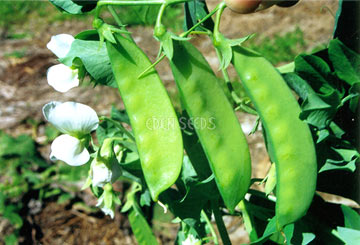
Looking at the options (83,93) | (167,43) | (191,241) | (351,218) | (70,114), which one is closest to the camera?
(167,43)

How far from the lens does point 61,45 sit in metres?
0.86

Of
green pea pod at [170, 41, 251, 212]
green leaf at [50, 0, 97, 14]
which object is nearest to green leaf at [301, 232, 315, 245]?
green pea pod at [170, 41, 251, 212]

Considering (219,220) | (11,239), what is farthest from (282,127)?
(11,239)

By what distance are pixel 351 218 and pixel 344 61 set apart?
335mm

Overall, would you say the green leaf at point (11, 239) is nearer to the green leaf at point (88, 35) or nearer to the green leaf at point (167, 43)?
the green leaf at point (88, 35)

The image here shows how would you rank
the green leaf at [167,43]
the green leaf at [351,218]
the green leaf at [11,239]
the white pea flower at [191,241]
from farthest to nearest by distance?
the green leaf at [11,239] < the white pea flower at [191,241] < the green leaf at [351,218] < the green leaf at [167,43]

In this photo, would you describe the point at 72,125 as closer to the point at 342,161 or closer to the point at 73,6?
the point at 73,6

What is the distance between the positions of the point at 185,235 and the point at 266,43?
171 cm

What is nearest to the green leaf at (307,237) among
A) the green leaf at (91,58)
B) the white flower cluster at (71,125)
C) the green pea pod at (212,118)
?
the green pea pod at (212,118)

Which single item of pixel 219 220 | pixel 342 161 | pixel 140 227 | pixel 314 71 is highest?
pixel 314 71

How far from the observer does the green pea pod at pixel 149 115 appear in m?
0.71

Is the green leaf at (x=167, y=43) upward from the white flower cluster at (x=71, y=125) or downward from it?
upward

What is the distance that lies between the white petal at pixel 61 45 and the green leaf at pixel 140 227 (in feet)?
1.47

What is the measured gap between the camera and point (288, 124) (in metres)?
0.70
